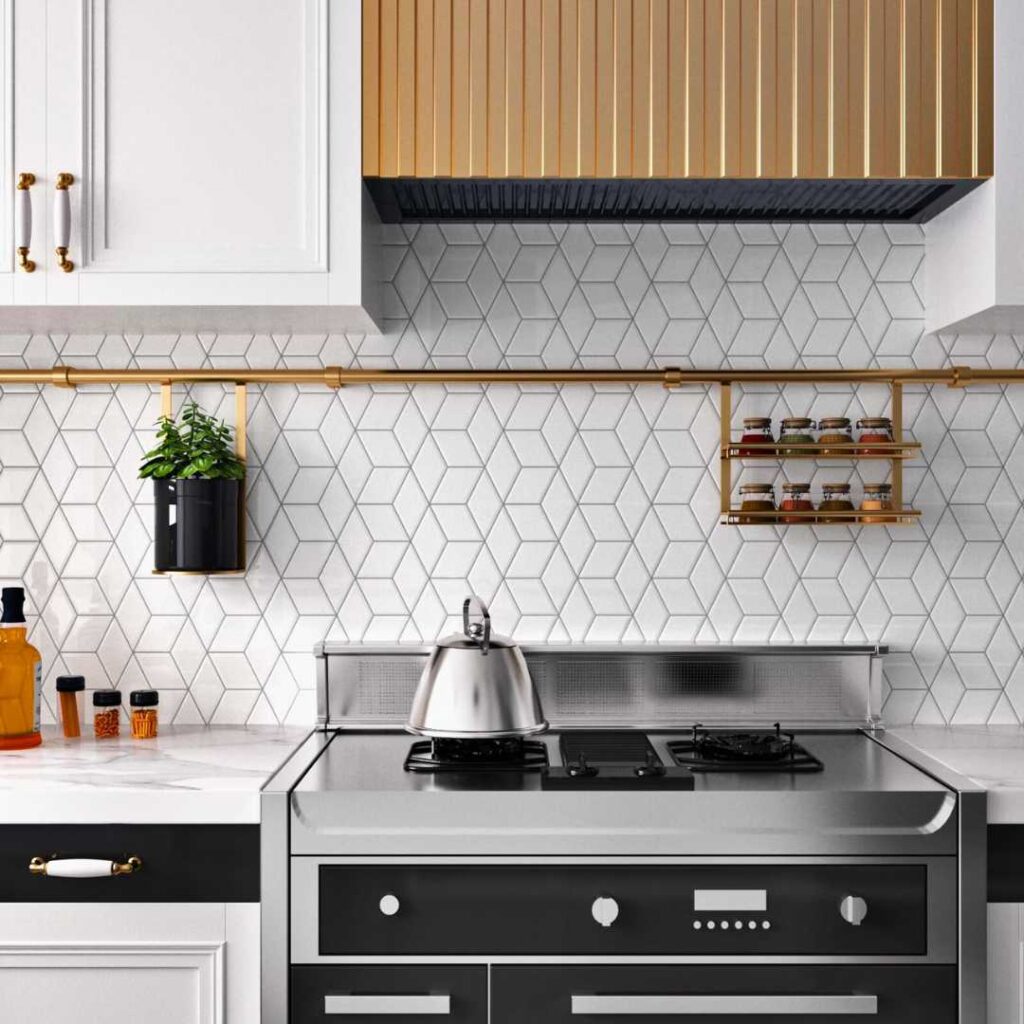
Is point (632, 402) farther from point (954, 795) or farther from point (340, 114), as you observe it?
point (954, 795)

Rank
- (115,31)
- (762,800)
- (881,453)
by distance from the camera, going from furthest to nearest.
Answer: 1. (881,453)
2. (115,31)
3. (762,800)

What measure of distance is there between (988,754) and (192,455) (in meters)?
1.51

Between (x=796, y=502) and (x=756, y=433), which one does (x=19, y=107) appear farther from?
(x=796, y=502)

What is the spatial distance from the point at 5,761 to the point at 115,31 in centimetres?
122

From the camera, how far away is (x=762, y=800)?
5.35 feet

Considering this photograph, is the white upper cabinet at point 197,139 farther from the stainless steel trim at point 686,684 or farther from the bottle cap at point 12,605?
the stainless steel trim at point 686,684

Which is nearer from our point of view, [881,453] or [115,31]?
[115,31]

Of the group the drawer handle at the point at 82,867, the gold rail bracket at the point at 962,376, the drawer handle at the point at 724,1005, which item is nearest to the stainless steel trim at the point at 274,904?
the drawer handle at the point at 82,867

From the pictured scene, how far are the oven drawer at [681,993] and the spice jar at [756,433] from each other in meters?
0.92

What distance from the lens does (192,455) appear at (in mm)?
2062

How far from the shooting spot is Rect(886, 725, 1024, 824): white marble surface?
1.65 metres

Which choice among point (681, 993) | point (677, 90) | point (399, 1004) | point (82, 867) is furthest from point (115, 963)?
point (677, 90)

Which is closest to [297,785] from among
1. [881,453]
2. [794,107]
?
[881,453]

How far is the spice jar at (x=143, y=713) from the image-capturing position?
6.77 ft
